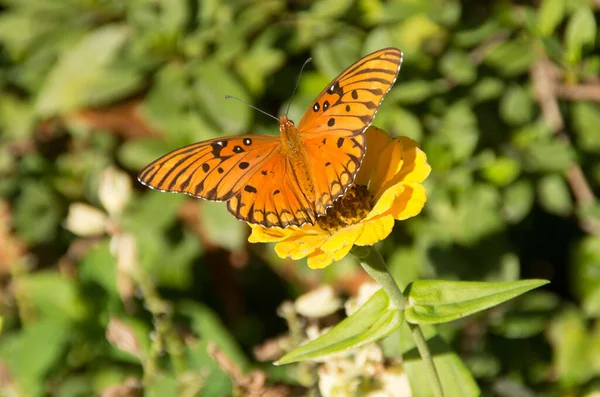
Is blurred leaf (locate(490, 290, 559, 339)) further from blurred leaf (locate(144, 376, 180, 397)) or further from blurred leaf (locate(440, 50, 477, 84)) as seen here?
blurred leaf (locate(144, 376, 180, 397))

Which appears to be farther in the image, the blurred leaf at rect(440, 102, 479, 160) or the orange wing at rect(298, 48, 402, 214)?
the blurred leaf at rect(440, 102, 479, 160)

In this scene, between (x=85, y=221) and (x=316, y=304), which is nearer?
(x=316, y=304)

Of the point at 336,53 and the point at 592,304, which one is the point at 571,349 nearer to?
the point at 592,304

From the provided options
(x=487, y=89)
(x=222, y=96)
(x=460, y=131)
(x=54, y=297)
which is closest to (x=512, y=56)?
(x=487, y=89)

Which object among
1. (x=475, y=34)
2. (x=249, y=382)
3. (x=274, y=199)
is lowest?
(x=249, y=382)

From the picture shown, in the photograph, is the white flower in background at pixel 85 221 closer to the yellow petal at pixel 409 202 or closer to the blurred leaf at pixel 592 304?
the yellow petal at pixel 409 202

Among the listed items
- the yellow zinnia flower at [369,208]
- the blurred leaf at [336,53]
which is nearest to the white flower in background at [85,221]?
the blurred leaf at [336,53]

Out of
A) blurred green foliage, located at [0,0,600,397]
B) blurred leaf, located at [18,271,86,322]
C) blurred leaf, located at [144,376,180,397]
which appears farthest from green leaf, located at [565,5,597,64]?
blurred leaf, located at [18,271,86,322]

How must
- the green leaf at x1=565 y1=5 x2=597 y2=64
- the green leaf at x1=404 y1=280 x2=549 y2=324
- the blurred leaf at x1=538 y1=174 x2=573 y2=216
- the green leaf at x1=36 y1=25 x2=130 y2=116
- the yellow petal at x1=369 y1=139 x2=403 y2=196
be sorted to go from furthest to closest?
the green leaf at x1=36 y1=25 x2=130 y2=116 < the blurred leaf at x1=538 y1=174 x2=573 y2=216 < the green leaf at x1=565 y1=5 x2=597 y2=64 < the yellow petal at x1=369 y1=139 x2=403 y2=196 < the green leaf at x1=404 y1=280 x2=549 y2=324
